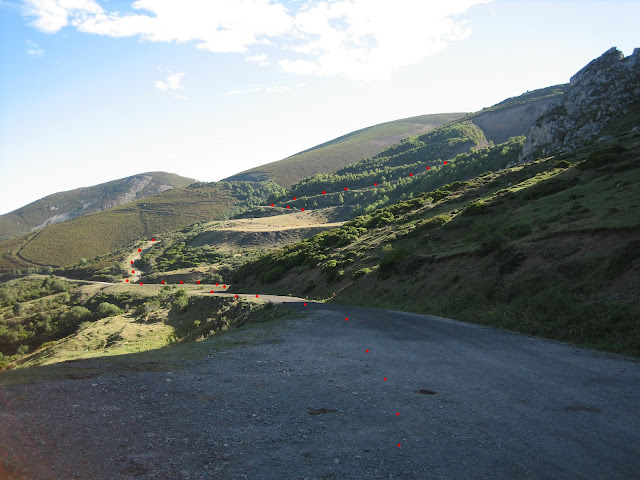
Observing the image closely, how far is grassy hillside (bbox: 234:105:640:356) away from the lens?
14.4m

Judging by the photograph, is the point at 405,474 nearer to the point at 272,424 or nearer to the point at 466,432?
the point at 466,432

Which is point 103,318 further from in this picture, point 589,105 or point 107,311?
point 589,105

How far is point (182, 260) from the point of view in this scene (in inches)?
3676

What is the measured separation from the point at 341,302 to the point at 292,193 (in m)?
139

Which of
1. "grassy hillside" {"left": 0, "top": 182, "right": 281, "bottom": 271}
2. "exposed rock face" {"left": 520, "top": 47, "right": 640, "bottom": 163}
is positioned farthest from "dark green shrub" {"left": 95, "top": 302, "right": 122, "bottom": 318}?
"grassy hillside" {"left": 0, "top": 182, "right": 281, "bottom": 271}

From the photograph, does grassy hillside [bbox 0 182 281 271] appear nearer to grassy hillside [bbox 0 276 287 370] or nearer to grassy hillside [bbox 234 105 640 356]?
grassy hillside [bbox 0 276 287 370]

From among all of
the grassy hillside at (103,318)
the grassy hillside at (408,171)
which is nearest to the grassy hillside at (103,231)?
the grassy hillside at (408,171)

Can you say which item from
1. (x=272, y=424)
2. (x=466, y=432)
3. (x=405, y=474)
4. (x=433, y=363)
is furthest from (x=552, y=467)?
(x=433, y=363)

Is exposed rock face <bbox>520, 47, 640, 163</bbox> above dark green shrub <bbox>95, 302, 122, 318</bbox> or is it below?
above

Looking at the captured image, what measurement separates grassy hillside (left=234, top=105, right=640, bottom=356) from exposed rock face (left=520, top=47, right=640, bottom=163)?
75.8 feet

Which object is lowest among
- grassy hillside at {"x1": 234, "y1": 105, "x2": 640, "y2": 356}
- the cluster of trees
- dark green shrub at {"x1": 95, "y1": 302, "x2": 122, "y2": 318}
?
dark green shrub at {"x1": 95, "y1": 302, "x2": 122, "y2": 318}

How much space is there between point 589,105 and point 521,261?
2552 inches

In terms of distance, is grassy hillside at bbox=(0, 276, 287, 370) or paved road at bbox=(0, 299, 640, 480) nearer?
paved road at bbox=(0, 299, 640, 480)

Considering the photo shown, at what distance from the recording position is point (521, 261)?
2019cm
